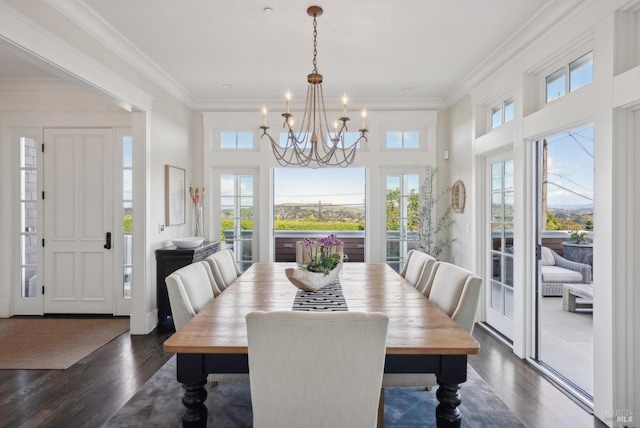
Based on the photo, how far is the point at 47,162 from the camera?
14.6 feet

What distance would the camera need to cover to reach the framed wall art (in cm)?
432

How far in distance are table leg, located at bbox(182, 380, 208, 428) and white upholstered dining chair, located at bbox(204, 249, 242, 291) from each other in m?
1.26

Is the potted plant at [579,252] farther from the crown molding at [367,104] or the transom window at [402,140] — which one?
the crown molding at [367,104]

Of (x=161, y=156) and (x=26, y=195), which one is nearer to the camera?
(x=161, y=156)

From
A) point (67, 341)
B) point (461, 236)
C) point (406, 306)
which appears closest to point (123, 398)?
point (67, 341)

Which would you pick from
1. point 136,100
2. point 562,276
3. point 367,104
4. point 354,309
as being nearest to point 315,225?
point 367,104

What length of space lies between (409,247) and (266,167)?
2.37m

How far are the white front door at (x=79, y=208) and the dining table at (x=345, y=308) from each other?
2.97 meters

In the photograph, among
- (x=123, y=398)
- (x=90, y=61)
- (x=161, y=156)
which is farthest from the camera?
(x=161, y=156)

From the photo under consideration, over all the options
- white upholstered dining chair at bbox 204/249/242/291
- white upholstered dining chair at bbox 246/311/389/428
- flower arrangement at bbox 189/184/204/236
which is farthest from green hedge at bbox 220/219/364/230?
white upholstered dining chair at bbox 246/311/389/428

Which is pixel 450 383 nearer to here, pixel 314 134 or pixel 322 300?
pixel 322 300

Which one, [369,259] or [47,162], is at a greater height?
[47,162]

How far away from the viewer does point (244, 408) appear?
2.42 meters

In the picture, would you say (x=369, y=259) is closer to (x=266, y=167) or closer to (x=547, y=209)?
(x=266, y=167)
